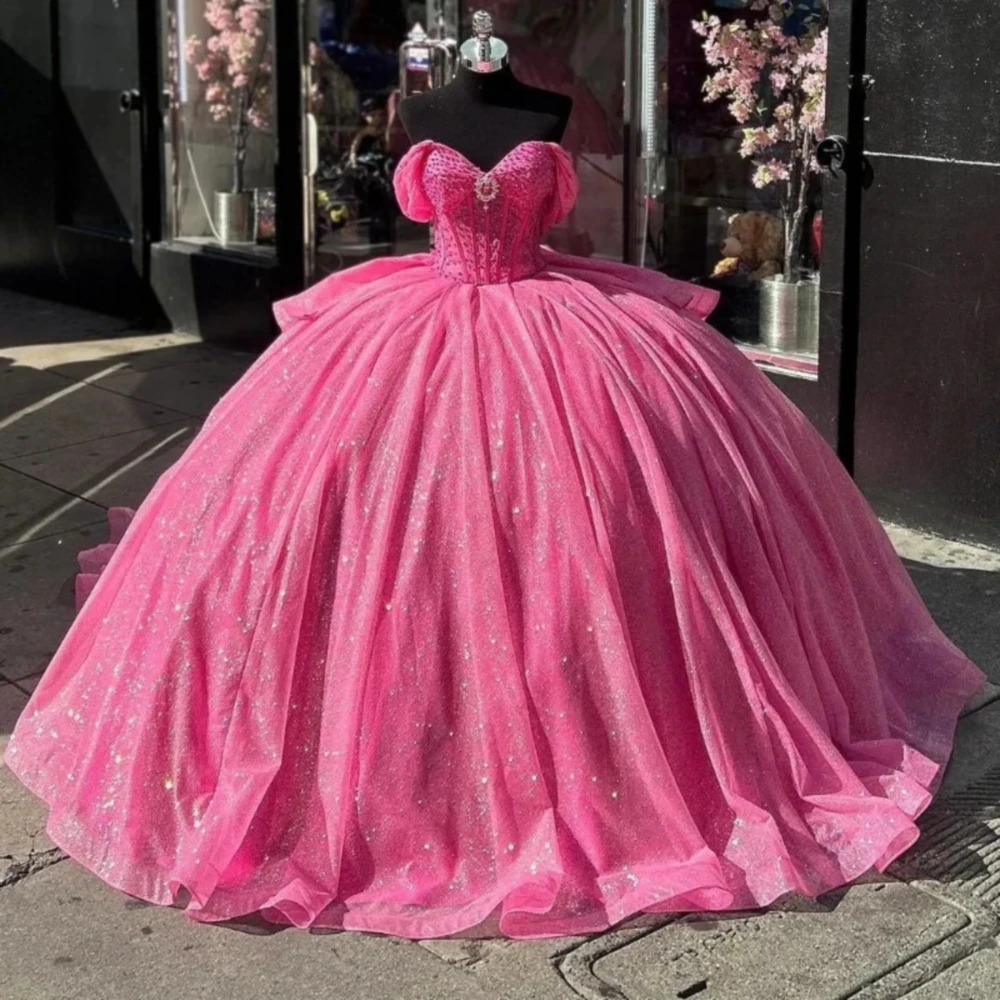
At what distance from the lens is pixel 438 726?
3256mm

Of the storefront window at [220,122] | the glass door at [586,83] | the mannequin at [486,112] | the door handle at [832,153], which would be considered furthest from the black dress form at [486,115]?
the storefront window at [220,122]

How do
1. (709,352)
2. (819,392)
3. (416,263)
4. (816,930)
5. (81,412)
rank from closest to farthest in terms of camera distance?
(816,930) → (709,352) → (416,263) → (819,392) → (81,412)

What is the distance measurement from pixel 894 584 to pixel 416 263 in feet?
4.86

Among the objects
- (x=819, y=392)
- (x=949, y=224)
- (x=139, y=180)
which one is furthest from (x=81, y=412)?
(x=949, y=224)

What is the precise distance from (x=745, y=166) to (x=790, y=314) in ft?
2.09

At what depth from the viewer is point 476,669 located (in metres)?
3.25

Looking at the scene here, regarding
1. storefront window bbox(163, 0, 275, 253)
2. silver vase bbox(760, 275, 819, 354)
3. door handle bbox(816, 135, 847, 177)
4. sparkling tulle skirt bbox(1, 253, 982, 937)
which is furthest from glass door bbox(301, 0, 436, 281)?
sparkling tulle skirt bbox(1, 253, 982, 937)

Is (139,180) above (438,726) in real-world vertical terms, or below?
above

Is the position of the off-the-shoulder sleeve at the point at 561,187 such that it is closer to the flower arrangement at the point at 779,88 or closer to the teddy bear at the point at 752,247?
the flower arrangement at the point at 779,88

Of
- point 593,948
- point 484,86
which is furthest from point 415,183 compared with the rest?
point 593,948

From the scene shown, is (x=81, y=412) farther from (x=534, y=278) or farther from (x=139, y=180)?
(x=534, y=278)

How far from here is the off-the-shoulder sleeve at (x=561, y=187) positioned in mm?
3852

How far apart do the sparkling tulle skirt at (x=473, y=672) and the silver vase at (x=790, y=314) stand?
2.61 meters

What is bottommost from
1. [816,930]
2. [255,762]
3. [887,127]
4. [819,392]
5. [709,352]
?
[816,930]
